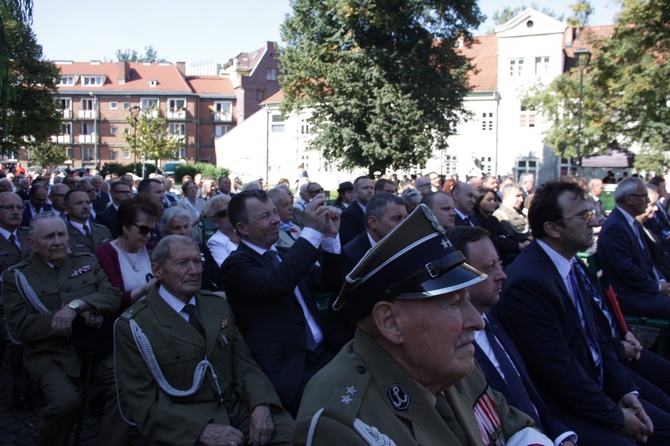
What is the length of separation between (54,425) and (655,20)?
22.8 m

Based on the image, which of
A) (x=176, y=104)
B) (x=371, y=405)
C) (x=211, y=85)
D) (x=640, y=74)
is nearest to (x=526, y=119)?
(x=640, y=74)

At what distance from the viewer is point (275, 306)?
12.8 ft

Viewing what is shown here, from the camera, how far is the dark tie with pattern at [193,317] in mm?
3607

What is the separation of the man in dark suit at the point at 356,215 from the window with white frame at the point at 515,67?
3533 centimetres

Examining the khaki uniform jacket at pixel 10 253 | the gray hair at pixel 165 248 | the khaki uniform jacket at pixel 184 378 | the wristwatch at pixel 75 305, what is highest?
the gray hair at pixel 165 248

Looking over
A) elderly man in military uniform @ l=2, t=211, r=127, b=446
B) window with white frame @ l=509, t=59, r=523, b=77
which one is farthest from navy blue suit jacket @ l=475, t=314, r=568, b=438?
window with white frame @ l=509, t=59, r=523, b=77

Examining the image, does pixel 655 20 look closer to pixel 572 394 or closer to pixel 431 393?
pixel 572 394

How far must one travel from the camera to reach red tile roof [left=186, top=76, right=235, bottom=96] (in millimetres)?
70881

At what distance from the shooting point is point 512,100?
40156mm

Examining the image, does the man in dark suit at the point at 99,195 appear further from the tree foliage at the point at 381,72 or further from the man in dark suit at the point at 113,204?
the tree foliage at the point at 381,72

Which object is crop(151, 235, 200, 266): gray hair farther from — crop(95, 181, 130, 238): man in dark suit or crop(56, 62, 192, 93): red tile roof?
crop(56, 62, 192, 93): red tile roof

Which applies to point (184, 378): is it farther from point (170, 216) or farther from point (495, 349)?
point (170, 216)

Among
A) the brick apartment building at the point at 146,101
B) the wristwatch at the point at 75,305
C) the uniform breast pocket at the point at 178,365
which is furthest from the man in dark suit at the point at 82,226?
the brick apartment building at the point at 146,101

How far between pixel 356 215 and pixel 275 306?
14.0 ft
